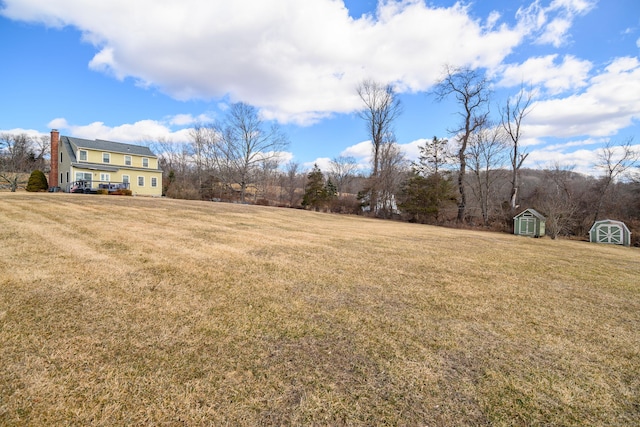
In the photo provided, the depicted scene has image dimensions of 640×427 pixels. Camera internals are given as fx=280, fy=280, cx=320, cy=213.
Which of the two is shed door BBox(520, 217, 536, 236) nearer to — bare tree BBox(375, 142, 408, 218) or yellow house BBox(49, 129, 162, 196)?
bare tree BBox(375, 142, 408, 218)

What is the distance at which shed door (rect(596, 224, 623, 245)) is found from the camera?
56.1ft

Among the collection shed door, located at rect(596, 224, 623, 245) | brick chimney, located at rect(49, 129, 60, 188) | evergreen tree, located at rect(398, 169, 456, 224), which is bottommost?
shed door, located at rect(596, 224, 623, 245)

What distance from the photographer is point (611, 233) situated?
56.7 feet

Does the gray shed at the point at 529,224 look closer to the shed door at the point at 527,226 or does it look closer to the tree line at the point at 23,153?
the shed door at the point at 527,226

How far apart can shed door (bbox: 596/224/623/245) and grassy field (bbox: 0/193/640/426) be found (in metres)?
16.2

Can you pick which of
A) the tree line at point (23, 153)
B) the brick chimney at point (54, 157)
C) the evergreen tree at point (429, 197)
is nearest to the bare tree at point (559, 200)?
the evergreen tree at point (429, 197)

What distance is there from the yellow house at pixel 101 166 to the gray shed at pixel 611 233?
35.4 metres

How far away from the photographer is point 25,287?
146 inches

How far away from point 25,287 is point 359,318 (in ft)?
14.6

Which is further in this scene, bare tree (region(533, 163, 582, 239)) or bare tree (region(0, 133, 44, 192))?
bare tree (region(0, 133, 44, 192))

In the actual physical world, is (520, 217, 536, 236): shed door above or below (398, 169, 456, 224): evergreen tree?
below

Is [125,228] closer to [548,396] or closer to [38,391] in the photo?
[38,391]

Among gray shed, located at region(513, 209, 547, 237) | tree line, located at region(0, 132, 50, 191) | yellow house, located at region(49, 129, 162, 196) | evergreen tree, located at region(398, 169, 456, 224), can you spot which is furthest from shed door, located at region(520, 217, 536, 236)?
tree line, located at region(0, 132, 50, 191)

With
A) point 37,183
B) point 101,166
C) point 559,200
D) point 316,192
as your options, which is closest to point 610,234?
point 559,200
